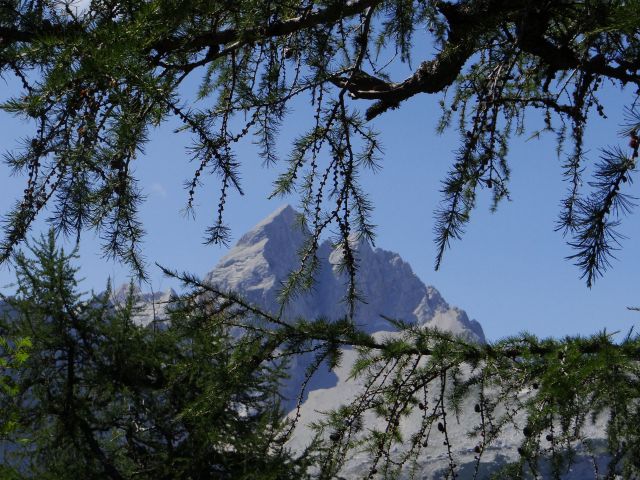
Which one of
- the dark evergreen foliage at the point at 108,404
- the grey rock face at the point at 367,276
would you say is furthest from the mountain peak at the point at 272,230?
the dark evergreen foliage at the point at 108,404

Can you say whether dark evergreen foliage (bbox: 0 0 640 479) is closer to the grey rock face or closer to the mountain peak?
the grey rock face

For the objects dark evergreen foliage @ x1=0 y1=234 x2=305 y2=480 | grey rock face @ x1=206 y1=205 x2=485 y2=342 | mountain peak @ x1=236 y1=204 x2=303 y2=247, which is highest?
mountain peak @ x1=236 y1=204 x2=303 y2=247

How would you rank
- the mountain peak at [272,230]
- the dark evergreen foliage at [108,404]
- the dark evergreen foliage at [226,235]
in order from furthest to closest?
the mountain peak at [272,230], the dark evergreen foliage at [108,404], the dark evergreen foliage at [226,235]

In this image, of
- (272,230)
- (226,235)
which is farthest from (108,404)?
(272,230)

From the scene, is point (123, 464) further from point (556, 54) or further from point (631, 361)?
point (556, 54)

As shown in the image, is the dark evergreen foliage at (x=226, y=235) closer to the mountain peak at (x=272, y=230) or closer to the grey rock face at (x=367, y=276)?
the grey rock face at (x=367, y=276)

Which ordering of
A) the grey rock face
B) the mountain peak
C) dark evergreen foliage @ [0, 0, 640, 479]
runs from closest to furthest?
dark evergreen foliage @ [0, 0, 640, 479] < the grey rock face < the mountain peak

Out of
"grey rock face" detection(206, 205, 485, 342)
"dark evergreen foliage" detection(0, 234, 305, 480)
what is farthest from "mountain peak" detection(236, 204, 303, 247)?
"dark evergreen foliage" detection(0, 234, 305, 480)

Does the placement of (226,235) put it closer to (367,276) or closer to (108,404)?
(108,404)

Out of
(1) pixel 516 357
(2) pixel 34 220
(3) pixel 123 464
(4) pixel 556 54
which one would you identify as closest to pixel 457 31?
(4) pixel 556 54

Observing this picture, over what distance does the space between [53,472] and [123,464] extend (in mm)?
461

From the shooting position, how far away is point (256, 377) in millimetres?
3775

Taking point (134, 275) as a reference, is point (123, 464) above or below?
below

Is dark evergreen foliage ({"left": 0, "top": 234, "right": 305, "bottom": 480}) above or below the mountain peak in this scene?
below
